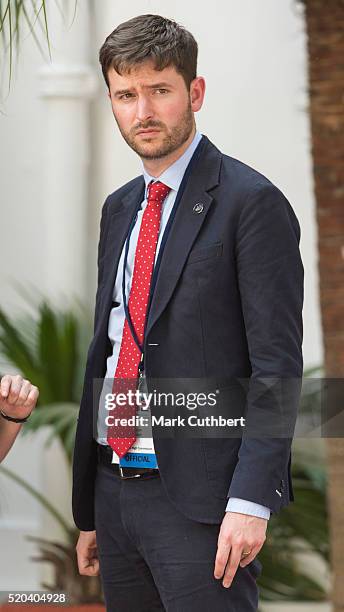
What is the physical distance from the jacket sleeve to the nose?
0.81 feet

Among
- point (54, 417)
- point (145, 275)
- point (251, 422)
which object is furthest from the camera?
point (54, 417)

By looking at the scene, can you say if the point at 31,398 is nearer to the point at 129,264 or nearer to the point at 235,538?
the point at 129,264

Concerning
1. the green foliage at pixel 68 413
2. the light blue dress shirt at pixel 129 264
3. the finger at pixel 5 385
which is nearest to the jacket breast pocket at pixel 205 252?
the light blue dress shirt at pixel 129 264

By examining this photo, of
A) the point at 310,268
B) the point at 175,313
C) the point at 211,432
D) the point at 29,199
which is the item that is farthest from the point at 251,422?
the point at 29,199

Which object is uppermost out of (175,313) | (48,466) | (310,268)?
(175,313)

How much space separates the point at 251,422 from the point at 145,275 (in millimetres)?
359

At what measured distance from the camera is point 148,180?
2.16m

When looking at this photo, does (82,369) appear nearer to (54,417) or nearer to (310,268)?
(54,417)

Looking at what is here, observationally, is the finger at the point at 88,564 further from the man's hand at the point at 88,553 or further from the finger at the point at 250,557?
the finger at the point at 250,557

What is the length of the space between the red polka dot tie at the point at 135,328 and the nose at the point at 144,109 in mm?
155

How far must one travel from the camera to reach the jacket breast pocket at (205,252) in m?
1.98

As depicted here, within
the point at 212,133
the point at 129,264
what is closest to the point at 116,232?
the point at 129,264

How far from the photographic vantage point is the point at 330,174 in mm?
3746

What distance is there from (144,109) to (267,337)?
49cm
